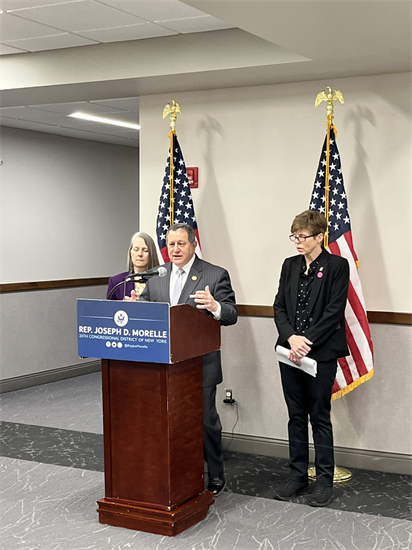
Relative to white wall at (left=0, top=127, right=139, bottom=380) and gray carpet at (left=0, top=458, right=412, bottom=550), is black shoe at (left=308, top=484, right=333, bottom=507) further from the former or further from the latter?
white wall at (left=0, top=127, right=139, bottom=380)

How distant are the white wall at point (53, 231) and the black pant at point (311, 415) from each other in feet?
13.5

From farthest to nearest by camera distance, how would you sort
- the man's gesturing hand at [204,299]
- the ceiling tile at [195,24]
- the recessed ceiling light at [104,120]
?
the recessed ceiling light at [104,120] → the ceiling tile at [195,24] → the man's gesturing hand at [204,299]

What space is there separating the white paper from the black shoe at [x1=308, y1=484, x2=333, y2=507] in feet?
2.28

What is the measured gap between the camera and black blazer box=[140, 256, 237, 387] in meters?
4.20

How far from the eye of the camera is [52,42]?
5191mm

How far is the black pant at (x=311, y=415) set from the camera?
4344mm

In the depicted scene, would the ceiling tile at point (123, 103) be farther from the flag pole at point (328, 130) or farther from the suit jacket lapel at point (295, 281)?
the suit jacket lapel at point (295, 281)

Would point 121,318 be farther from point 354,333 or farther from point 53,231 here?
point 53,231

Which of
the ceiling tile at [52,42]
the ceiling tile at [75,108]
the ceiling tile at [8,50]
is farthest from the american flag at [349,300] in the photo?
the ceiling tile at [75,108]

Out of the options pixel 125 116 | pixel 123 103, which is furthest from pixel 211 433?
pixel 125 116

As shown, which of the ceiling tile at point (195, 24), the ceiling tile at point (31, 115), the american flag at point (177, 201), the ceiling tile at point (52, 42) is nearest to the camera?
the ceiling tile at point (195, 24)

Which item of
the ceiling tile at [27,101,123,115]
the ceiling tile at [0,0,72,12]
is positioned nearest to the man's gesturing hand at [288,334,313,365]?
the ceiling tile at [0,0,72,12]

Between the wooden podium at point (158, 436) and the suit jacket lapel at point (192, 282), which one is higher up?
the suit jacket lapel at point (192, 282)

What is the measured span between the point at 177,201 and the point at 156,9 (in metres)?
1.42
